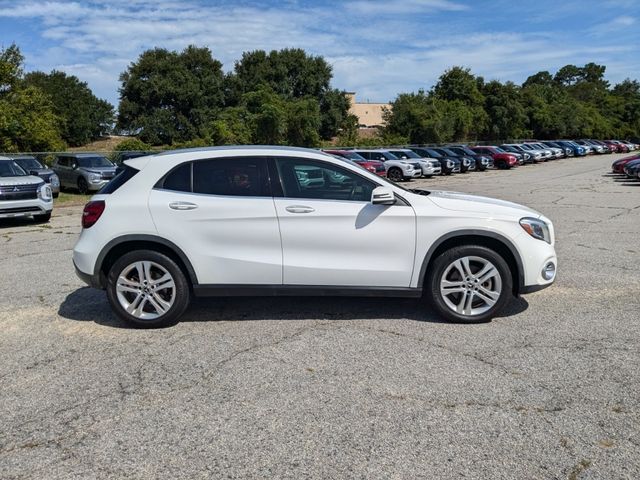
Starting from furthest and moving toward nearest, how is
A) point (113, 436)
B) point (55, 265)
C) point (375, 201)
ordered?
point (55, 265), point (375, 201), point (113, 436)

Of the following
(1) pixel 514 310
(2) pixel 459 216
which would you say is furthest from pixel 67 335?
(1) pixel 514 310

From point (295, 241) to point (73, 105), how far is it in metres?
61.4

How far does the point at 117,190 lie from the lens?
17.7 feet

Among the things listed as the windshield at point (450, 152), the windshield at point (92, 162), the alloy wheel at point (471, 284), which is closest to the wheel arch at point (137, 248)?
the alloy wheel at point (471, 284)

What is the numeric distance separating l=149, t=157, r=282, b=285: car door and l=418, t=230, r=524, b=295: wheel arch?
54.6 inches

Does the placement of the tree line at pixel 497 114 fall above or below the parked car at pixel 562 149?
above

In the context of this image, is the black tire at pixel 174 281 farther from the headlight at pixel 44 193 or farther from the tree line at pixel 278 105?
the tree line at pixel 278 105

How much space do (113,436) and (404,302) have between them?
3438 millimetres

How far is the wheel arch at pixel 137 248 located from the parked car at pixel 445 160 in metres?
28.1

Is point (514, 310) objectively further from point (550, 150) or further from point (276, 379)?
point (550, 150)

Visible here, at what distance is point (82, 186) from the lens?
2095 cm

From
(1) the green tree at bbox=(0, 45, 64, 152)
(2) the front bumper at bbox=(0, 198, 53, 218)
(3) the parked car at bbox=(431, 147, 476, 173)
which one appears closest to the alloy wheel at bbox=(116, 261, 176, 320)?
(2) the front bumper at bbox=(0, 198, 53, 218)

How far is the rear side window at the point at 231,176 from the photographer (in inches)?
211

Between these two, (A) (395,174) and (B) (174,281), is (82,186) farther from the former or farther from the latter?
(B) (174,281)
